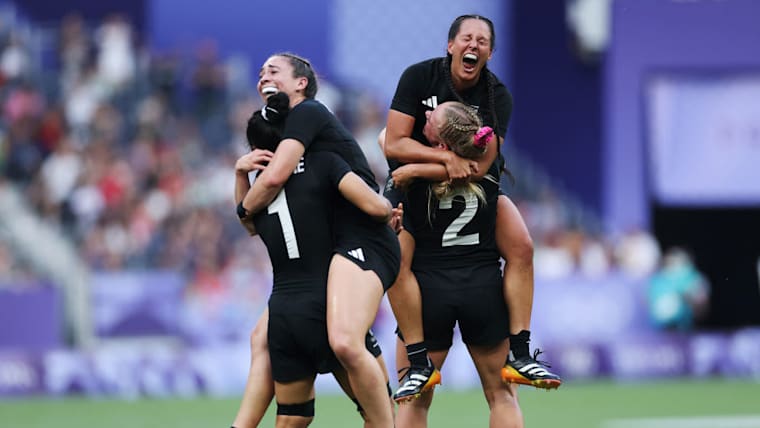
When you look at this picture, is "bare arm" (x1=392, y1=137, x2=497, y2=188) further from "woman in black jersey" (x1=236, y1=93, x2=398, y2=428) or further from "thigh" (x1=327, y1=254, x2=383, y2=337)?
"thigh" (x1=327, y1=254, x2=383, y2=337)

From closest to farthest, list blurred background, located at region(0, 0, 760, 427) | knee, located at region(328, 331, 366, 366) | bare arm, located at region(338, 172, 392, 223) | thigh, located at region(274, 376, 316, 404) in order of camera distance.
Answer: knee, located at region(328, 331, 366, 366), bare arm, located at region(338, 172, 392, 223), thigh, located at region(274, 376, 316, 404), blurred background, located at region(0, 0, 760, 427)

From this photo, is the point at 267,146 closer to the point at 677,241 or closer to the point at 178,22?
the point at 677,241

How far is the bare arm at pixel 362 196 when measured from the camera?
7.62 meters

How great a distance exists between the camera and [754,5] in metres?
20.9

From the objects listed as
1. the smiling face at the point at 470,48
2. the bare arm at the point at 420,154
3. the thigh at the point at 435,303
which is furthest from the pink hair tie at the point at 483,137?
the thigh at the point at 435,303

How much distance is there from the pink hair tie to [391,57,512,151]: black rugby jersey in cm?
17

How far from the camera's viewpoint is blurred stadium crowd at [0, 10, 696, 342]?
689 inches

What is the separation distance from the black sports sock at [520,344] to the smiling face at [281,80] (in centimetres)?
181

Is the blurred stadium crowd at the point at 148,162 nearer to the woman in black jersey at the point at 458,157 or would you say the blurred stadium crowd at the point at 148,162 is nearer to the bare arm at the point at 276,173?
→ the woman in black jersey at the point at 458,157

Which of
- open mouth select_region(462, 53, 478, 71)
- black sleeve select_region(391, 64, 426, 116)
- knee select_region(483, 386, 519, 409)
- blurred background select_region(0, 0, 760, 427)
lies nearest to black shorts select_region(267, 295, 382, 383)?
knee select_region(483, 386, 519, 409)

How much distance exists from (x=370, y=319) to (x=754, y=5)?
579 inches

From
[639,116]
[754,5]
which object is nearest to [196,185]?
[639,116]

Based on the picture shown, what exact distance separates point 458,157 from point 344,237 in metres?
0.78

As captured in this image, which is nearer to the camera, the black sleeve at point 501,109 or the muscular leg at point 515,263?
the black sleeve at point 501,109
